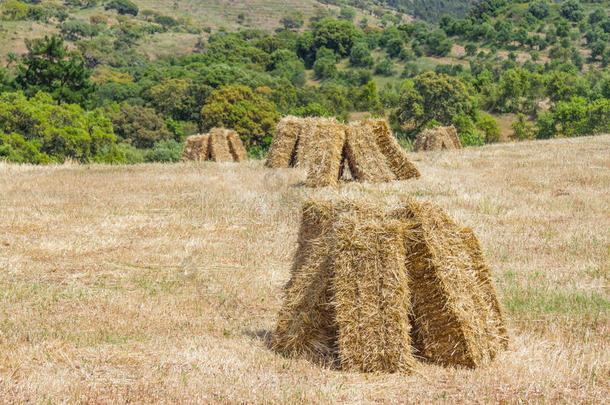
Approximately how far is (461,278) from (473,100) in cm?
8321

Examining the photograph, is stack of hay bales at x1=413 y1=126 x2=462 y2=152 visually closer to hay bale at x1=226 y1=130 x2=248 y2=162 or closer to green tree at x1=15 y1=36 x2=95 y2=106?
hay bale at x1=226 y1=130 x2=248 y2=162

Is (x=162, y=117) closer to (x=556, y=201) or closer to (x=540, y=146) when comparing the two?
(x=540, y=146)

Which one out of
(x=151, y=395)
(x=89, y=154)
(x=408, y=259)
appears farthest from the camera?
(x=89, y=154)

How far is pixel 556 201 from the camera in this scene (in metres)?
15.8

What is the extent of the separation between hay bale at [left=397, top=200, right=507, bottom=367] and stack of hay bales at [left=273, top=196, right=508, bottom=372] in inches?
0.4

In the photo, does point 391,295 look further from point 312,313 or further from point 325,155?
point 325,155

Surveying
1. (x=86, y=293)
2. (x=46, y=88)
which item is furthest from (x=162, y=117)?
(x=86, y=293)

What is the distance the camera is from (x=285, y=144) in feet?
78.3

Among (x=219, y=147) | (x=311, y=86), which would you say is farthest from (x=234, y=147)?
(x=311, y=86)

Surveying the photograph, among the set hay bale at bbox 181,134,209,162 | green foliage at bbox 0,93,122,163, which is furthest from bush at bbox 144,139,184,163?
hay bale at bbox 181,134,209,162

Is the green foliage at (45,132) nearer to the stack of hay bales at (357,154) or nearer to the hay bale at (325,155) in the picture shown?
the hay bale at (325,155)

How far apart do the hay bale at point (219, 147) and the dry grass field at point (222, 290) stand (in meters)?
11.2

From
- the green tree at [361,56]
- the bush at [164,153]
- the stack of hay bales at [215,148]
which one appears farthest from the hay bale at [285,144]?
the green tree at [361,56]

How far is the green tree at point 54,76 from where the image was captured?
209ft
